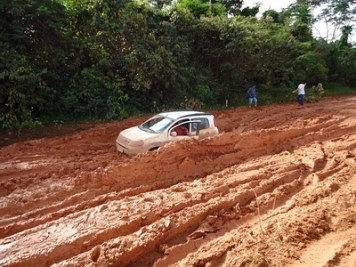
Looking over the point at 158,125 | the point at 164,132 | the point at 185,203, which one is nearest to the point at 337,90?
the point at 158,125

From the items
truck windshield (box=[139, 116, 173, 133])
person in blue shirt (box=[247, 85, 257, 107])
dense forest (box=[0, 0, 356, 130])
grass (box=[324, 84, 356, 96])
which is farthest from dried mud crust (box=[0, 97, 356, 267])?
grass (box=[324, 84, 356, 96])

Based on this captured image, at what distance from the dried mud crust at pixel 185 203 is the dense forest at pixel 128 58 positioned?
3555mm

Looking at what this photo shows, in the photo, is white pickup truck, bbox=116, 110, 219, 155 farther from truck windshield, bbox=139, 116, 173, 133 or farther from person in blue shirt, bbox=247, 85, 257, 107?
person in blue shirt, bbox=247, 85, 257, 107

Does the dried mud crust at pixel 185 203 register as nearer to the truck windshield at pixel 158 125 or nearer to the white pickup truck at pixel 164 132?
the white pickup truck at pixel 164 132

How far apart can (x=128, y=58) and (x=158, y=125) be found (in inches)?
251

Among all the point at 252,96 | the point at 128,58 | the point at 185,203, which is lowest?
the point at 185,203

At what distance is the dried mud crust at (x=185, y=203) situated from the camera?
5.93 m

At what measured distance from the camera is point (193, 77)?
806 inches

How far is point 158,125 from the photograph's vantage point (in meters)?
11.1

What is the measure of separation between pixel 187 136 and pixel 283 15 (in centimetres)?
2270

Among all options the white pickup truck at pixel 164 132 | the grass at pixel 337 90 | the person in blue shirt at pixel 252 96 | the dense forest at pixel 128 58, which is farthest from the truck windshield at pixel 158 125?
the grass at pixel 337 90

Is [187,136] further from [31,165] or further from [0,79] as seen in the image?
[0,79]

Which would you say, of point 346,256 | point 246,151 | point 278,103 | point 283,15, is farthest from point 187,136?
point 283,15

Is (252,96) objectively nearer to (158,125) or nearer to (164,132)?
(158,125)
